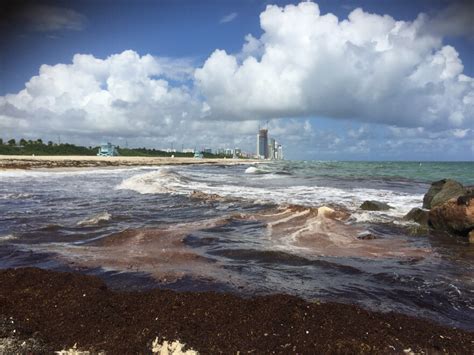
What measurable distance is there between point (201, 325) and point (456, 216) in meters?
9.15

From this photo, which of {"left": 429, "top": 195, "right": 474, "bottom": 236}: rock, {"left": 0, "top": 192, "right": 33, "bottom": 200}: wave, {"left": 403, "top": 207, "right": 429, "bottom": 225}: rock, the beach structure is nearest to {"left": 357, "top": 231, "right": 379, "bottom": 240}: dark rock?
{"left": 429, "top": 195, "right": 474, "bottom": 236}: rock

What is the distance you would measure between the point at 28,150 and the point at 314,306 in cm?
10397

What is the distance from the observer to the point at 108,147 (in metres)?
117

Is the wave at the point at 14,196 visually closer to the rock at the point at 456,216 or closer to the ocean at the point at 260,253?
the ocean at the point at 260,253

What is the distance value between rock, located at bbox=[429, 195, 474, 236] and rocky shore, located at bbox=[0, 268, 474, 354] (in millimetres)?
7041

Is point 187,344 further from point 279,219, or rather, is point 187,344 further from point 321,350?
point 279,219

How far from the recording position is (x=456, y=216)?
35.0ft

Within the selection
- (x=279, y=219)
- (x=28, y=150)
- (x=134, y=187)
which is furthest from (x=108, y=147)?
(x=279, y=219)

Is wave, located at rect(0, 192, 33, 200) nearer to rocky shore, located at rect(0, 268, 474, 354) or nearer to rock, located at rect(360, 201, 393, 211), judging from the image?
rocky shore, located at rect(0, 268, 474, 354)

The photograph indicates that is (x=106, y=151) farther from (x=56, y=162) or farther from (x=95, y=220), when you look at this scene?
(x=95, y=220)

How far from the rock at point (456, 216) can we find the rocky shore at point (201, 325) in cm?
704

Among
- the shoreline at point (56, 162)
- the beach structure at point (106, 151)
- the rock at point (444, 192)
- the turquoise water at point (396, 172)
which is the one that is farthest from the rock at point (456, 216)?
the beach structure at point (106, 151)

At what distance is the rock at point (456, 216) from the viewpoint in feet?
34.0

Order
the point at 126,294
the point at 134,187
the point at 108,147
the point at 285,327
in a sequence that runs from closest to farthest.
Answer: the point at 285,327 → the point at 126,294 → the point at 134,187 → the point at 108,147
